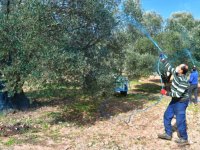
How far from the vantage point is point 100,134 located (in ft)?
38.0

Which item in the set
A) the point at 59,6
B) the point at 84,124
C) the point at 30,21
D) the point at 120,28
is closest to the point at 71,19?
the point at 59,6

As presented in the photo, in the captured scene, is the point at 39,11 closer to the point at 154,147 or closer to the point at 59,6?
the point at 59,6

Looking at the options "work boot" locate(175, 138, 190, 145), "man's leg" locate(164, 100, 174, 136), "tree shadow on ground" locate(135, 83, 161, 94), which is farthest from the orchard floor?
"tree shadow on ground" locate(135, 83, 161, 94)

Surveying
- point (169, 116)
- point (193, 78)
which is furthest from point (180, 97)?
point (193, 78)

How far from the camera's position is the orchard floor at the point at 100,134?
10266mm

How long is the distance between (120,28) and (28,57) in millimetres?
4586

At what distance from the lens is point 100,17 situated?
12719 mm

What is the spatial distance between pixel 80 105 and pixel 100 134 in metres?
4.88

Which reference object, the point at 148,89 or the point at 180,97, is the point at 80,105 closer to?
the point at 180,97

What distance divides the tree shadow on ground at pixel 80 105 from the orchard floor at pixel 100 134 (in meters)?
0.50

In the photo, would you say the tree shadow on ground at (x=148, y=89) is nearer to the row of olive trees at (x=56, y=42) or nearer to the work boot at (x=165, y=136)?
the row of olive trees at (x=56, y=42)

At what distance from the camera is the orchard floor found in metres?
10.3

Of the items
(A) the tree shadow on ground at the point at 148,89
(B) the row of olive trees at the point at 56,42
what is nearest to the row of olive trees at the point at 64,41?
(B) the row of olive trees at the point at 56,42

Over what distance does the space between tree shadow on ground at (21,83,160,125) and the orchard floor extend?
0.50 meters
